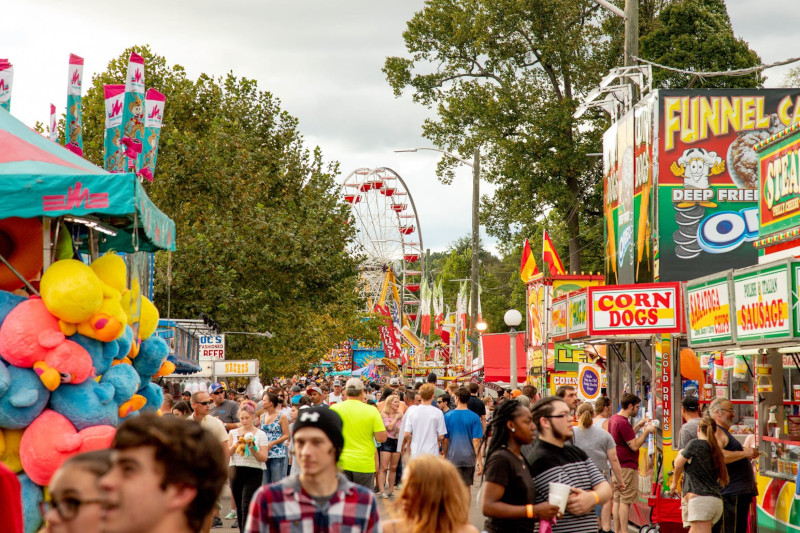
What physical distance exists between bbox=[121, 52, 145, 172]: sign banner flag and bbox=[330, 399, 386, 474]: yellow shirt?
12.4 ft

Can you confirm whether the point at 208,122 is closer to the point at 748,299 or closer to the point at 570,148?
the point at 570,148

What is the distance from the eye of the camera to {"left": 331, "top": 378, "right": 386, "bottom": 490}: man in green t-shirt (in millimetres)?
11781

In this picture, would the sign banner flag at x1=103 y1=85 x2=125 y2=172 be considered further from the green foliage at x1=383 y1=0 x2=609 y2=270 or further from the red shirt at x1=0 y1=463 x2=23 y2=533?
the green foliage at x1=383 y1=0 x2=609 y2=270

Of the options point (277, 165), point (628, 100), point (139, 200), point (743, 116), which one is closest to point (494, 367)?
point (277, 165)

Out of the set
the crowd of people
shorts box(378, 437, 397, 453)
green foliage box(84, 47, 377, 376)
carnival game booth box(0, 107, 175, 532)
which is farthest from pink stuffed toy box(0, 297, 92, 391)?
green foliage box(84, 47, 377, 376)

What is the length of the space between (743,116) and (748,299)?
311 inches

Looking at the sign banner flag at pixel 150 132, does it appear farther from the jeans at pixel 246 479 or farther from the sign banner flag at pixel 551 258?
the sign banner flag at pixel 551 258

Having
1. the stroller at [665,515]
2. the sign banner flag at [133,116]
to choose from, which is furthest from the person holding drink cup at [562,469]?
the stroller at [665,515]

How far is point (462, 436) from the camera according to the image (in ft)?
48.1

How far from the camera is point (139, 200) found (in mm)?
7332

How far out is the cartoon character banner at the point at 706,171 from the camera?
693 inches

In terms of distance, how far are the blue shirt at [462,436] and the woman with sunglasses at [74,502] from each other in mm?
11751

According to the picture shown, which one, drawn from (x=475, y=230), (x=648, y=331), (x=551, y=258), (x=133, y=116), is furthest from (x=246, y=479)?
(x=475, y=230)

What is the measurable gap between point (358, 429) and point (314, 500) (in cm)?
753
